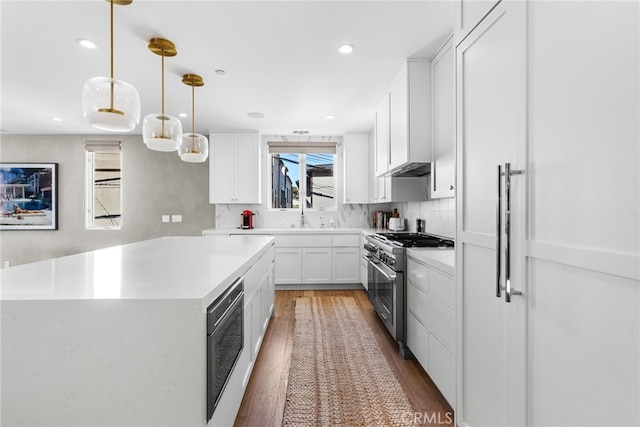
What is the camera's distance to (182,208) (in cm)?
534

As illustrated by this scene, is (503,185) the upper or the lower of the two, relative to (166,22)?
lower

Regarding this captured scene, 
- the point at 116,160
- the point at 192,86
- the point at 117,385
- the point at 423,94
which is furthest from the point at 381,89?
the point at 116,160

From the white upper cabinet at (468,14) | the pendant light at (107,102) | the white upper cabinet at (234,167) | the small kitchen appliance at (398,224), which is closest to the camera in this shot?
the white upper cabinet at (468,14)

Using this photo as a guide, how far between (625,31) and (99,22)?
278 centimetres

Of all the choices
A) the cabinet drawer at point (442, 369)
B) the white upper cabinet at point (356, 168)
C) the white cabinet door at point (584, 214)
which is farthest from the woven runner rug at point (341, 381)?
the white upper cabinet at point (356, 168)

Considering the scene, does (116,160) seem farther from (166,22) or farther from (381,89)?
(381,89)

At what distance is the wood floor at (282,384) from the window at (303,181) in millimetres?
2579

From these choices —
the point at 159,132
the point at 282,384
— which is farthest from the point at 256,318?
the point at 159,132

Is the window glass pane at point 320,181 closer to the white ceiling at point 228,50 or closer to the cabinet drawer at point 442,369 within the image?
the white ceiling at point 228,50

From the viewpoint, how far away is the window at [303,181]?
18.0 ft

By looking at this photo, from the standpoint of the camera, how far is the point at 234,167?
493cm

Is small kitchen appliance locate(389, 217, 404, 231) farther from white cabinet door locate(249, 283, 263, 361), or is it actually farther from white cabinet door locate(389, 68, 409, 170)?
white cabinet door locate(249, 283, 263, 361)

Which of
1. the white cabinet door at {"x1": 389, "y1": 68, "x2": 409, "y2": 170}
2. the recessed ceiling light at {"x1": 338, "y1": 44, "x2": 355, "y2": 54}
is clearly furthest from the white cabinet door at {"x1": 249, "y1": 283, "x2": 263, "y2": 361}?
the recessed ceiling light at {"x1": 338, "y1": 44, "x2": 355, "y2": 54}

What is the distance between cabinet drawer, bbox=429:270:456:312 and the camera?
5.81ft
